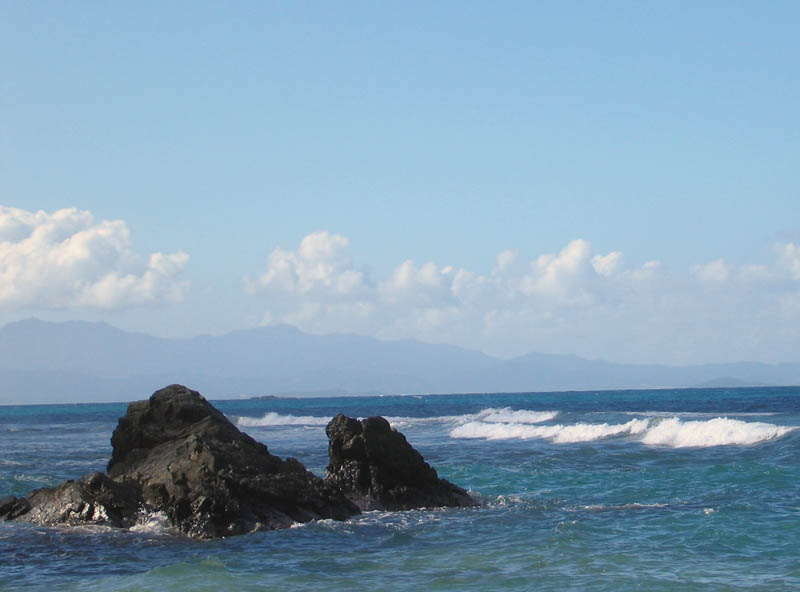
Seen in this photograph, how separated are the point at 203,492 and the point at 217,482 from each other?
13.3 inches

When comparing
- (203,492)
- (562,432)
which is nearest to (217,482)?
(203,492)

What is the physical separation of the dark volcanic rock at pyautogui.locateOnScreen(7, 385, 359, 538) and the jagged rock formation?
2 centimetres

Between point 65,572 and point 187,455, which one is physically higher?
point 187,455

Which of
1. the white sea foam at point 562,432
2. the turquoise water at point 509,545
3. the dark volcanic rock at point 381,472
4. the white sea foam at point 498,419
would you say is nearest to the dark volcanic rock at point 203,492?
the turquoise water at point 509,545

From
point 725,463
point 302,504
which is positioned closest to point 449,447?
point 725,463

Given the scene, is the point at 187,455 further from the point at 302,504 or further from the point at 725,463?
the point at 725,463

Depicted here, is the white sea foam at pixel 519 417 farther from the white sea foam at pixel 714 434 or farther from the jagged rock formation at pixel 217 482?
the jagged rock formation at pixel 217 482

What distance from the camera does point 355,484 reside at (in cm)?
2222

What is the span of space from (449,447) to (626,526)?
24.5 metres

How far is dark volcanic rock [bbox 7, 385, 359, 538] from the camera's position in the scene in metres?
18.2

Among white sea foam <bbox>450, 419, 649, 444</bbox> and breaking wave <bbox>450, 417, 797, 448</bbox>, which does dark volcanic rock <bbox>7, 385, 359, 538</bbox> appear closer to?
breaking wave <bbox>450, 417, 797, 448</bbox>

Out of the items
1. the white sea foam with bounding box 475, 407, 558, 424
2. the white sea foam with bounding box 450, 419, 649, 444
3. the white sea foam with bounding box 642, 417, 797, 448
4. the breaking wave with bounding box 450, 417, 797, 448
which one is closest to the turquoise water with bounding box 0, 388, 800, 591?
the white sea foam with bounding box 642, 417, 797, 448

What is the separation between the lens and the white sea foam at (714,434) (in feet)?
131

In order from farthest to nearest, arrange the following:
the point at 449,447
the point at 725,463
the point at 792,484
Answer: the point at 449,447 < the point at 725,463 < the point at 792,484
